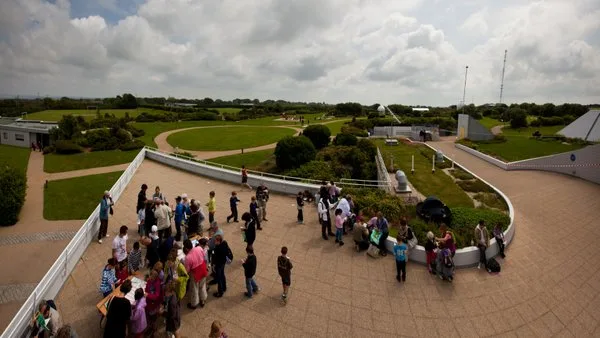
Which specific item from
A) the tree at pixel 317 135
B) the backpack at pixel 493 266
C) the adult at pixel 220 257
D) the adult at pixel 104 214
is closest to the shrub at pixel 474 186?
the backpack at pixel 493 266

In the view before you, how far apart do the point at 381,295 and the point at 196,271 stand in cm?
457

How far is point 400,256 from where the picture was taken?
877 centimetres

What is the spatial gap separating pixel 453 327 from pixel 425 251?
262cm

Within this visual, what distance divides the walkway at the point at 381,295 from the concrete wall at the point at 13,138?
44901mm

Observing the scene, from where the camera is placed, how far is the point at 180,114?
239 feet

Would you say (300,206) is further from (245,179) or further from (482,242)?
(482,242)

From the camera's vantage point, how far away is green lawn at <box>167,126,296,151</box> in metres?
39.8

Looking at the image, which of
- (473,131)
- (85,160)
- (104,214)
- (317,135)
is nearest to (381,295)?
(104,214)

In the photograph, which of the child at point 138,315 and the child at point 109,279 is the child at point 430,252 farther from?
the child at point 109,279

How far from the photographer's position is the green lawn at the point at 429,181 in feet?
57.5

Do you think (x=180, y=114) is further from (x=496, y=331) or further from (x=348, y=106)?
(x=496, y=331)

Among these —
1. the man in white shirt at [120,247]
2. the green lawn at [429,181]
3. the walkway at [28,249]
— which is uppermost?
the man in white shirt at [120,247]

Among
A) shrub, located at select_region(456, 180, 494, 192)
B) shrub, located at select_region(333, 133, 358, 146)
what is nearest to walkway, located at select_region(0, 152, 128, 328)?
shrub, located at select_region(456, 180, 494, 192)

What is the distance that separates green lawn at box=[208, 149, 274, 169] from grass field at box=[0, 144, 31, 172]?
1987cm
